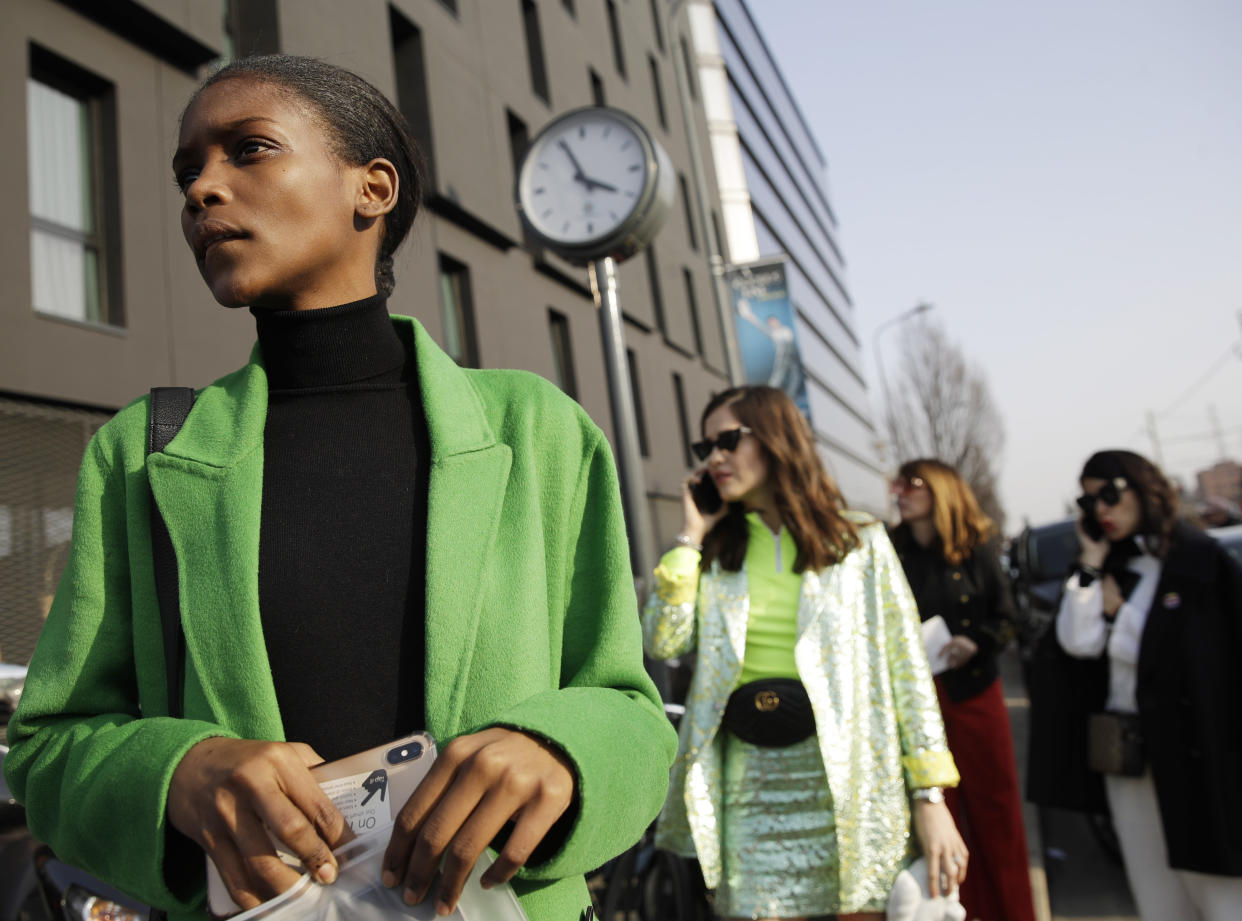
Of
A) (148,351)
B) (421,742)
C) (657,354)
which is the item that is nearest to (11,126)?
(148,351)

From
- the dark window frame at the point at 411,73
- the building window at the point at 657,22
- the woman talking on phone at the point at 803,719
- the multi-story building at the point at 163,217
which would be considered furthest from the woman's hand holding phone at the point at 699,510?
the building window at the point at 657,22

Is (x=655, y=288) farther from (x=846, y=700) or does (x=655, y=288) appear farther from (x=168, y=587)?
(x=168, y=587)

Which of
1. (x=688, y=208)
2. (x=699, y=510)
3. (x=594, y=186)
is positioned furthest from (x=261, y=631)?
(x=688, y=208)

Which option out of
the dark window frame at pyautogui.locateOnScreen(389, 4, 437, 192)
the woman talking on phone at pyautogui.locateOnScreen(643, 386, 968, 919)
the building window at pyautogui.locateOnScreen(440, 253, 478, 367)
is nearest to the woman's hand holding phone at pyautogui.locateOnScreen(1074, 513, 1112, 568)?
the woman talking on phone at pyautogui.locateOnScreen(643, 386, 968, 919)

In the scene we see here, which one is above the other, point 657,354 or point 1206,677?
point 657,354

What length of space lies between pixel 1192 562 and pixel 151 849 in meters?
Result: 3.75

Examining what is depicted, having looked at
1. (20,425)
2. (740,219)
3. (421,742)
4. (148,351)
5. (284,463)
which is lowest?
(421,742)

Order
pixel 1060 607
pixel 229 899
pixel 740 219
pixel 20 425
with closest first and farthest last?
1. pixel 229 899
2. pixel 1060 607
3. pixel 20 425
4. pixel 740 219

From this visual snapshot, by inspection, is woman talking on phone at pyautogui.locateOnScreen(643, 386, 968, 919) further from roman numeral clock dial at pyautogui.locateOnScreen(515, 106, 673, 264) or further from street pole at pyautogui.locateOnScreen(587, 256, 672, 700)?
roman numeral clock dial at pyautogui.locateOnScreen(515, 106, 673, 264)

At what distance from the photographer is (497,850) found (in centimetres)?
95

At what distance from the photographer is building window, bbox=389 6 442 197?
12.3m

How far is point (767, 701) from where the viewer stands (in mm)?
2781

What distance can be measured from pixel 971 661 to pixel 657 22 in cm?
2283

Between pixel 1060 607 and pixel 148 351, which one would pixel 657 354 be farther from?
pixel 1060 607
